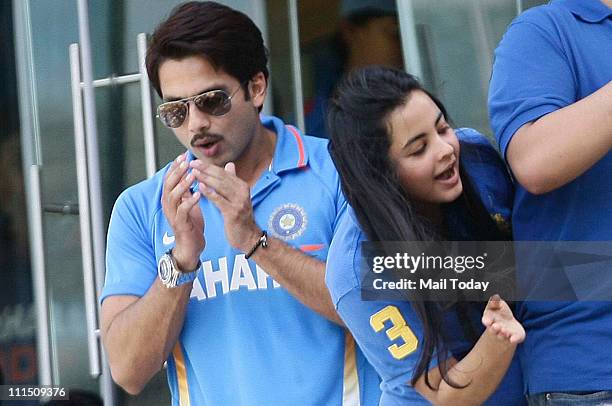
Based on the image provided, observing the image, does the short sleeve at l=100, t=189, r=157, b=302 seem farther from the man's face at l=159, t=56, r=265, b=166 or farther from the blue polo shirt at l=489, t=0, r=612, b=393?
the blue polo shirt at l=489, t=0, r=612, b=393

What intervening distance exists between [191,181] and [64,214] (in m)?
1.05

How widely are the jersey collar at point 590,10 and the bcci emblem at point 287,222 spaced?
737mm

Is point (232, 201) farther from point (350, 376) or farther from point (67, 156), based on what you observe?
point (67, 156)

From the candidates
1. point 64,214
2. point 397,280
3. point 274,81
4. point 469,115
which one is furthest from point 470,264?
point 64,214

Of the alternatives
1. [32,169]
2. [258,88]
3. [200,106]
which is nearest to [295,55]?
[258,88]

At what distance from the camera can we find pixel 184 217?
2.45m

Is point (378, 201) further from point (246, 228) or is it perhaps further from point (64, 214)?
point (64, 214)

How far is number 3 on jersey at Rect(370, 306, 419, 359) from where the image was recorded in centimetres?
213

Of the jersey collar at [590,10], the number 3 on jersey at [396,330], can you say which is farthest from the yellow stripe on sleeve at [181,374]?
the jersey collar at [590,10]

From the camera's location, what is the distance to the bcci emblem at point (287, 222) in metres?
2.55

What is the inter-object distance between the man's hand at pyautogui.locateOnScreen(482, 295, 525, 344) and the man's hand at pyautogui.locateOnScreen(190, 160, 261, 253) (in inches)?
23.6

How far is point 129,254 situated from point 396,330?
0.72 m

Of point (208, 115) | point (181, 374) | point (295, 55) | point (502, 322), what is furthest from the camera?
point (295, 55)

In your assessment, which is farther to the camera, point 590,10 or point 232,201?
point 232,201
